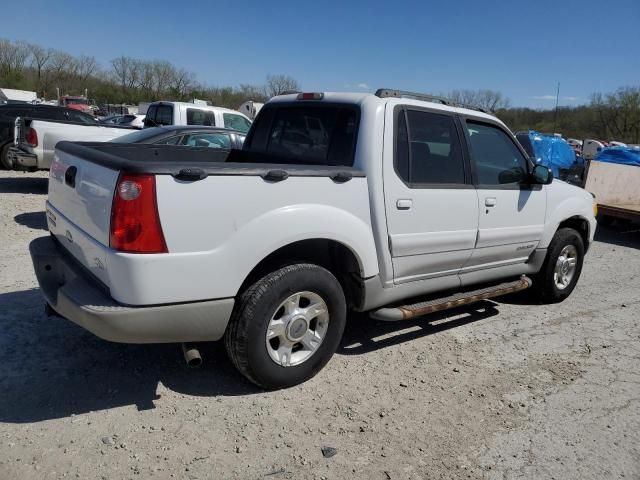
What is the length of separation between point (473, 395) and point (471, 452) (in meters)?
0.67

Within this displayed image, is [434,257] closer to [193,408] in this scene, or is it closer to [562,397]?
[562,397]

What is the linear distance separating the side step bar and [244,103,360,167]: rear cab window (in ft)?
3.63

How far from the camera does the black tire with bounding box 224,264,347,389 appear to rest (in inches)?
119

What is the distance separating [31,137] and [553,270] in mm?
8498

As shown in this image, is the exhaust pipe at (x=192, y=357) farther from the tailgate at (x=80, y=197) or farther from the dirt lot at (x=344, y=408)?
the tailgate at (x=80, y=197)

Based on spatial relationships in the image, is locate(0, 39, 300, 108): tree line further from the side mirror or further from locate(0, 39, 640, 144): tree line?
the side mirror

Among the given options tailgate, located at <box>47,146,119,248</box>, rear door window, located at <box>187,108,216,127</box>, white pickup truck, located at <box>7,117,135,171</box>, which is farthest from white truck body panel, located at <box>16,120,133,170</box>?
tailgate, located at <box>47,146,119,248</box>

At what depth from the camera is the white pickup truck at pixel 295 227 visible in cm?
267

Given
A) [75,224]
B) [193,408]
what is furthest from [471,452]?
[75,224]

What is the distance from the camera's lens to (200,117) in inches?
480

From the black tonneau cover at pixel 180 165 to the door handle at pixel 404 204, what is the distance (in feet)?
1.23

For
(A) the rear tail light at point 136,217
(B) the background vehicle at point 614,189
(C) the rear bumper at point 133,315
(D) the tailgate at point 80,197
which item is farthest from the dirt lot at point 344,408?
(B) the background vehicle at point 614,189

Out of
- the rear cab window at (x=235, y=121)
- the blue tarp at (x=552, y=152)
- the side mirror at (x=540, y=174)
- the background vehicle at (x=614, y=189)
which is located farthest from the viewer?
the blue tarp at (x=552, y=152)

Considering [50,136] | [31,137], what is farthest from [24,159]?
[50,136]
